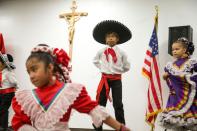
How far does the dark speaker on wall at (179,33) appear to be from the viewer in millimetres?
4656

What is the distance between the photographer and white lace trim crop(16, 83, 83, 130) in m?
1.90

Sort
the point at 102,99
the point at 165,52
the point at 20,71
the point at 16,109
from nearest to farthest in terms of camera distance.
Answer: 1. the point at 16,109
2. the point at 102,99
3. the point at 165,52
4. the point at 20,71

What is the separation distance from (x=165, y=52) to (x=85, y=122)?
1899 millimetres

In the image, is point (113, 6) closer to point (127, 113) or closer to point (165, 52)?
point (165, 52)

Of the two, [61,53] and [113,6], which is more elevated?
[113,6]

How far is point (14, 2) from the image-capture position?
21.3 feet

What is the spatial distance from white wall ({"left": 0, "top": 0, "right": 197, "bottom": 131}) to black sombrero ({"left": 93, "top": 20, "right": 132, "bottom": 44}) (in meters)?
1.07

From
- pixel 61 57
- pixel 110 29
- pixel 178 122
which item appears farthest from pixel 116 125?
pixel 110 29

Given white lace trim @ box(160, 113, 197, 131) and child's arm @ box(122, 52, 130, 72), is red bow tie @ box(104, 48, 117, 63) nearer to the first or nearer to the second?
child's arm @ box(122, 52, 130, 72)

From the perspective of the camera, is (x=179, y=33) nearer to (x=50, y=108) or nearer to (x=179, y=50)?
(x=179, y=50)

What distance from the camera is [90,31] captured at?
562 centimetres

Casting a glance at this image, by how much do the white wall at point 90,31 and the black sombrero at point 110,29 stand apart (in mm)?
1075


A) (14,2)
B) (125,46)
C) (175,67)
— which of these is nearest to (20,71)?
(14,2)

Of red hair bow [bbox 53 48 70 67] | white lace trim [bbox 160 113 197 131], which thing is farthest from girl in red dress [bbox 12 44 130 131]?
white lace trim [bbox 160 113 197 131]
